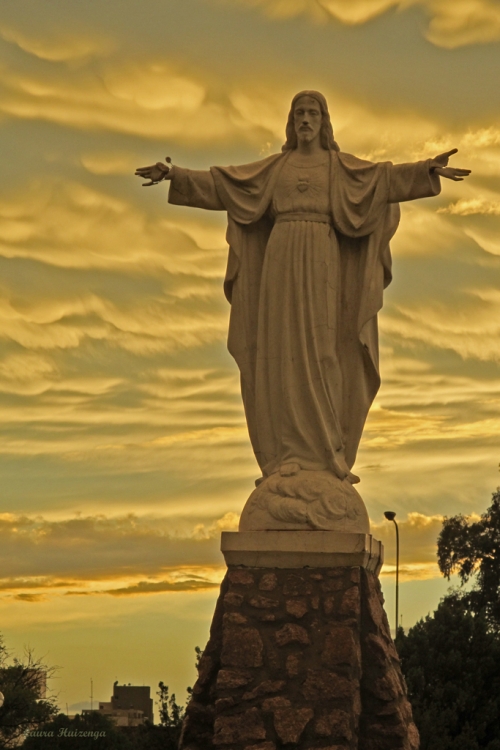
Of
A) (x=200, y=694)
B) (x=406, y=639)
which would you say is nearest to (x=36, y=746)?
(x=406, y=639)

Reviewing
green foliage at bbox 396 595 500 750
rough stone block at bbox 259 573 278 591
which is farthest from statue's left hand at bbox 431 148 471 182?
green foliage at bbox 396 595 500 750

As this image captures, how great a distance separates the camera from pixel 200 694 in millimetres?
12977

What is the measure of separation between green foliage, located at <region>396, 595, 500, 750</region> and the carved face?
18367mm

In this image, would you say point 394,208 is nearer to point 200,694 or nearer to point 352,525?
point 352,525

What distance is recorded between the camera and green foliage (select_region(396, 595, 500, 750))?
30.5m

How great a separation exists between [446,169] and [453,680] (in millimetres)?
20713

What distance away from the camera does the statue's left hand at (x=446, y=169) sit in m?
13.2

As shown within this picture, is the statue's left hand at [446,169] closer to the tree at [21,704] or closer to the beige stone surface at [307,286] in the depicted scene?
the beige stone surface at [307,286]

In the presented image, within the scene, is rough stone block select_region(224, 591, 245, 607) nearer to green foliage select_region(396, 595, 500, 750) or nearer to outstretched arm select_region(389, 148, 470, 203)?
outstretched arm select_region(389, 148, 470, 203)

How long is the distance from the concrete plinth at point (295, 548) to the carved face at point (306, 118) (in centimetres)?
334

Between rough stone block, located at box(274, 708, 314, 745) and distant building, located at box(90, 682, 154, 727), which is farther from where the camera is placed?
distant building, located at box(90, 682, 154, 727)

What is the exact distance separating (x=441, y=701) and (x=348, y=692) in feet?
65.3

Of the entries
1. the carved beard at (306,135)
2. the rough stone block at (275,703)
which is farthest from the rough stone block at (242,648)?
the carved beard at (306,135)

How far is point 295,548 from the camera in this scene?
42.0ft
